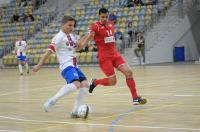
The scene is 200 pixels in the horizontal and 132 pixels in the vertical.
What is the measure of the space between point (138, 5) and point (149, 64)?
5414 mm

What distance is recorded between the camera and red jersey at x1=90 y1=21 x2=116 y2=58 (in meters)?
10.8

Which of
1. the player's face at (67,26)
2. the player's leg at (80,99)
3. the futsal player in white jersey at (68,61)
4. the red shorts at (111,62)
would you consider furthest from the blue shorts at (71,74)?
the red shorts at (111,62)

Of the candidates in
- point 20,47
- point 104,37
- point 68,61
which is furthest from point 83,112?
point 20,47

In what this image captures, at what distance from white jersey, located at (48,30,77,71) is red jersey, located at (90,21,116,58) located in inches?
52.1

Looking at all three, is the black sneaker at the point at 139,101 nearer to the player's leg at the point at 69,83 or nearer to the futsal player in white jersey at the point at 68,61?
the futsal player in white jersey at the point at 68,61

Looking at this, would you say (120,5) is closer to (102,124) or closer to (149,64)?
(149,64)

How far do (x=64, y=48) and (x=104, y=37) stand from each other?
1671mm

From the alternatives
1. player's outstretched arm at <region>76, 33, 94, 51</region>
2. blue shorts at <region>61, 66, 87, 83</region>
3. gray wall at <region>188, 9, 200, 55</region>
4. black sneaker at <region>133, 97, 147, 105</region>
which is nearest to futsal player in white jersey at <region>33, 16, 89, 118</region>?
blue shorts at <region>61, 66, 87, 83</region>

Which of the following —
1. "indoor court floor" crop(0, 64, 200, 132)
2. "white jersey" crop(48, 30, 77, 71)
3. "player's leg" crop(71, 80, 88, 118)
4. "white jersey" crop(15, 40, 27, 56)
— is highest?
"white jersey" crop(48, 30, 77, 71)

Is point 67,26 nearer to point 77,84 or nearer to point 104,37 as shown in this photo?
point 77,84

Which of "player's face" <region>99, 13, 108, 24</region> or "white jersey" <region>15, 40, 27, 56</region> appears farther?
"white jersey" <region>15, 40, 27, 56</region>

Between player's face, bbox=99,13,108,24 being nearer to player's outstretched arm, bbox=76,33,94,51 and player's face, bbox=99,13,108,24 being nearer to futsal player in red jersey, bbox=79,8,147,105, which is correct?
futsal player in red jersey, bbox=79,8,147,105

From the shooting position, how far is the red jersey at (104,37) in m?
10.8

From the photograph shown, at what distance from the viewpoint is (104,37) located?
35.8ft
